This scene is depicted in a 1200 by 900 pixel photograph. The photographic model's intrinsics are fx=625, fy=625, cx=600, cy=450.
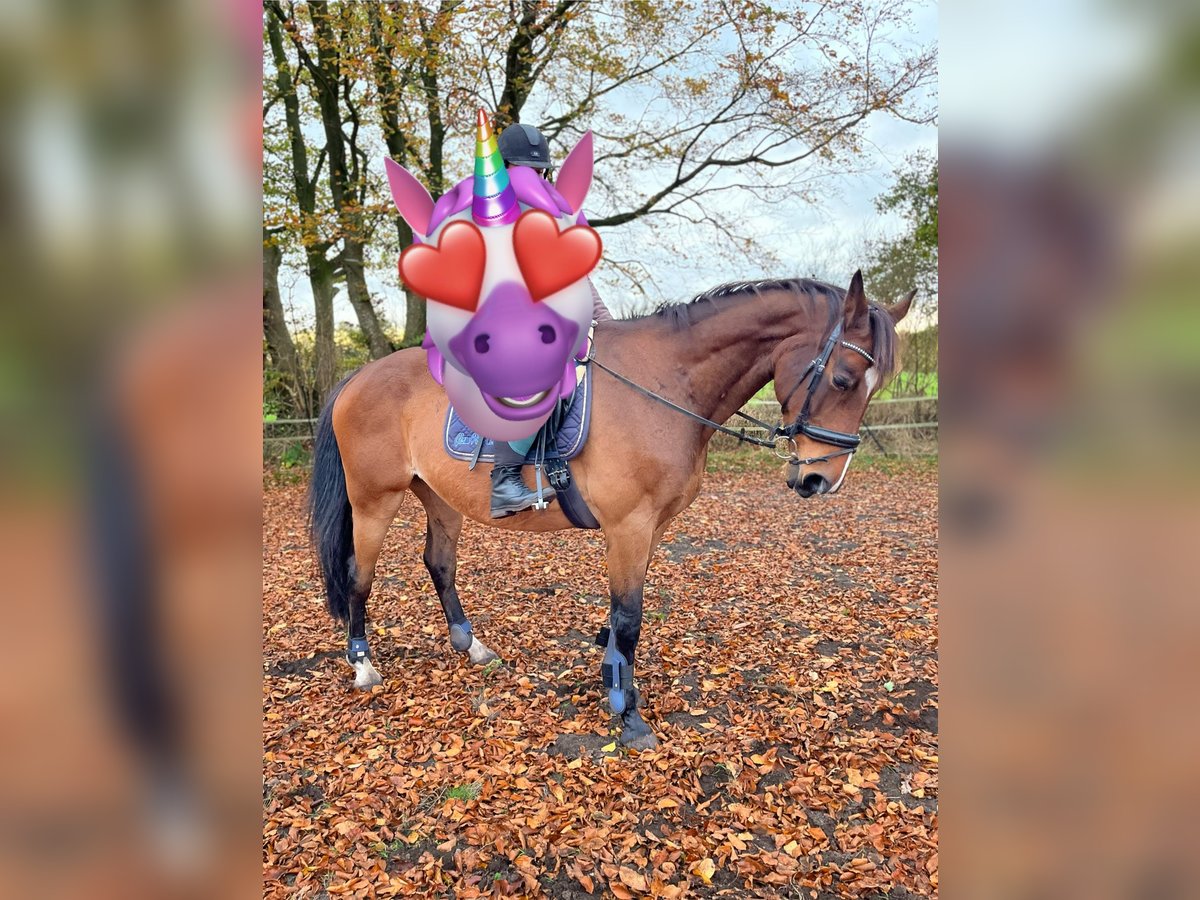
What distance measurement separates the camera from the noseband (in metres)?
3.21

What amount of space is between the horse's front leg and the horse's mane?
130cm

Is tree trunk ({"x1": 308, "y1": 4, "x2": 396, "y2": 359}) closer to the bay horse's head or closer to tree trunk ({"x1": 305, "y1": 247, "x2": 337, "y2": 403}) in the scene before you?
tree trunk ({"x1": 305, "y1": 247, "x2": 337, "y2": 403})

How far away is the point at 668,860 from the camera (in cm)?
266

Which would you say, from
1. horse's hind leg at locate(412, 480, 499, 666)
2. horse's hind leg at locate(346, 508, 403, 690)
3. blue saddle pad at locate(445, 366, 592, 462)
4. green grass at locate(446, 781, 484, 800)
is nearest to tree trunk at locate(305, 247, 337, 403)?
horse's hind leg at locate(412, 480, 499, 666)

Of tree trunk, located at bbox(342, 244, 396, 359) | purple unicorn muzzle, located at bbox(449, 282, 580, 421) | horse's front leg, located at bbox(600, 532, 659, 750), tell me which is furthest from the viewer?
tree trunk, located at bbox(342, 244, 396, 359)

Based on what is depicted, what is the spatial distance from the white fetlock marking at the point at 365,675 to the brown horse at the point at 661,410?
120 centimetres

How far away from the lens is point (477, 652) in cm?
466

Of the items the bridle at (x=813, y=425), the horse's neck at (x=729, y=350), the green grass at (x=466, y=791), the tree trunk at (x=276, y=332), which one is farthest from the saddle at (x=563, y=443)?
the tree trunk at (x=276, y=332)

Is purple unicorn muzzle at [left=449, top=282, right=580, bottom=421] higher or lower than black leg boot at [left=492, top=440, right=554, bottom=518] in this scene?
higher

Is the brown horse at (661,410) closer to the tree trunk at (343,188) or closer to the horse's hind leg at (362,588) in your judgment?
the horse's hind leg at (362,588)

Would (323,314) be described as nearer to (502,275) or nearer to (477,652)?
(477,652)
